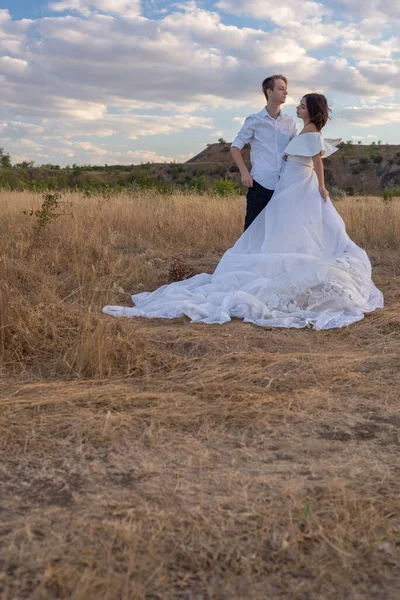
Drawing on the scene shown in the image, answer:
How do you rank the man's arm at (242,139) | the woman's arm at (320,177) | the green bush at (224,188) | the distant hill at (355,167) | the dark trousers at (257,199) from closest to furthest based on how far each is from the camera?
the woman's arm at (320,177) → the man's arm at (242,139) → the dark trousers at (257,199) → the green bush at (224,188) → the distant hill at (355,167)

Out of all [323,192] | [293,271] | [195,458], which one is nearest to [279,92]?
[323,192]

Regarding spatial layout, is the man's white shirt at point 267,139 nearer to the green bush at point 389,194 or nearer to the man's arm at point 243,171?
the man's arm at point 243,171

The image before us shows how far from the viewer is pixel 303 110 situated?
5715 mm

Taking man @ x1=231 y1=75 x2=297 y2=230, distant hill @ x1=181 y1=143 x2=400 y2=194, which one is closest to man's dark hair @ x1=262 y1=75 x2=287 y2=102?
man @ x1=231 y1=75 x2=297 y2=230

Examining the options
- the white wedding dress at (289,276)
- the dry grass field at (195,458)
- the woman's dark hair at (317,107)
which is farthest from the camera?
the woman's dark hair at (317,107)

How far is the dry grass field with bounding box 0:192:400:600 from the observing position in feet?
6.14

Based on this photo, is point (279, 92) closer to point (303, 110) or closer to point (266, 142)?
point (303, 110)

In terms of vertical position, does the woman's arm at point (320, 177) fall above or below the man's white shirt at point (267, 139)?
below

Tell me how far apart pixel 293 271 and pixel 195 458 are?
308 cm

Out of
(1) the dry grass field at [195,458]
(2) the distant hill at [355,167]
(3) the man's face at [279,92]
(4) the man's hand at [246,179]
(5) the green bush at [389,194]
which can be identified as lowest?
(1) the dry grass field at [195,458]

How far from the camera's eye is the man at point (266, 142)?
6023mm

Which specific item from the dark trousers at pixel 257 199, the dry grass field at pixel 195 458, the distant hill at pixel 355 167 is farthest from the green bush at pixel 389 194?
the distant hill at pixel 355 167

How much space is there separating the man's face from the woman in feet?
0.94

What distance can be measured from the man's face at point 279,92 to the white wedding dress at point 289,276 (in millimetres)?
466
